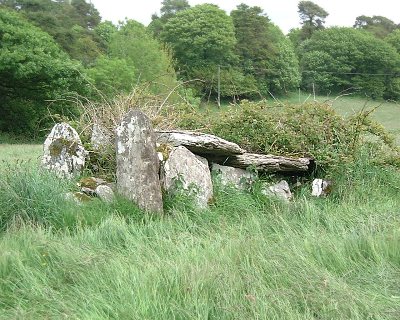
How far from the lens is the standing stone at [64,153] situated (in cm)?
754

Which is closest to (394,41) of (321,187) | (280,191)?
(321,187)

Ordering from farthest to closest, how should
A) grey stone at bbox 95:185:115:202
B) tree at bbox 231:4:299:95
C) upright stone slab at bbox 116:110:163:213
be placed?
1. tree at bbox 231:4:299:95
2. grey stone at bbox 95:185:115:202
3. upright stone slab at bbox 116:110:163:213

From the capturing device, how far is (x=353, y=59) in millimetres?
74062

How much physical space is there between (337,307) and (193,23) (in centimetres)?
6495

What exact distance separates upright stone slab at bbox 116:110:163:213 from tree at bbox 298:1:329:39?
95915 mm

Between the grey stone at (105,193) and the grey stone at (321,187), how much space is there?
300 cm

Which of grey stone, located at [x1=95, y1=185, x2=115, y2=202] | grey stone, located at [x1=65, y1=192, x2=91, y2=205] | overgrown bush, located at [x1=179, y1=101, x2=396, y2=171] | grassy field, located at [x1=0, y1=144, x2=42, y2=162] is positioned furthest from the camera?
grassy field, located at [x1=0, y1=144, x2=42, y2=162]

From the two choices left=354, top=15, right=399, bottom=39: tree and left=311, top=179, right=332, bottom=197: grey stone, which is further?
left=354, top=15, right=399, bottom=39: tree

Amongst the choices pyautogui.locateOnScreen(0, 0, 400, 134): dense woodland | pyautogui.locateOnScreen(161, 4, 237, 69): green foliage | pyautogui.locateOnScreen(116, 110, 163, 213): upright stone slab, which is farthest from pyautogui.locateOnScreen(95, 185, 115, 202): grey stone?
pyautogui.locateOnScreen(161, 4, 237, 69): green foliage

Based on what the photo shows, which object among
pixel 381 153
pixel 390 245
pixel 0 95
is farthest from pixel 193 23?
pixel 390 245

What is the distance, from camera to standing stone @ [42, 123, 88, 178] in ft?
24.7

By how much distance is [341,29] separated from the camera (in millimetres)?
82500

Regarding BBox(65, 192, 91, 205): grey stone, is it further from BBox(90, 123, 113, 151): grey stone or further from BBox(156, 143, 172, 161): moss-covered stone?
BBox(90, 123, 113, 151): grey stone

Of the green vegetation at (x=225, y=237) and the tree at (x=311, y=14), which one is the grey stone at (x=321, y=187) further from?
the tree at (x=311, y=14)
